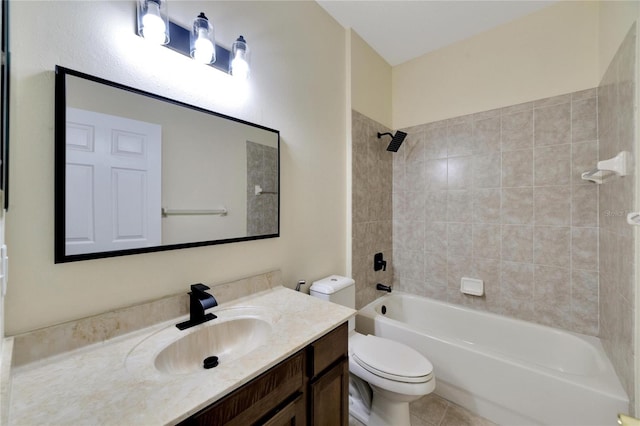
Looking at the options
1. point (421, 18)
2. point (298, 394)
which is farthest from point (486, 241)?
point (298, 394)

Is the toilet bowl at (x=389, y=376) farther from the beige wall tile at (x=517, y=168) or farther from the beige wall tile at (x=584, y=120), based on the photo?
the beige wall tile at (x=584, y=120)

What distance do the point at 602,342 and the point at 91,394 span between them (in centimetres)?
259

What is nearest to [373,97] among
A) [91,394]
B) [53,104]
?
[53,104]

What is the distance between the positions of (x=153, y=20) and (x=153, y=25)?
0.02 m

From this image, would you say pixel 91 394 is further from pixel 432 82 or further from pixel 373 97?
pixel 432 82

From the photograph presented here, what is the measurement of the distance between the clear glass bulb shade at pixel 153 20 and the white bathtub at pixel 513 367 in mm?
2050

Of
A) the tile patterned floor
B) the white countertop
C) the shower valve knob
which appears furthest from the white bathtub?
the white countertop

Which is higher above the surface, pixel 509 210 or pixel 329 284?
pixel 509 210

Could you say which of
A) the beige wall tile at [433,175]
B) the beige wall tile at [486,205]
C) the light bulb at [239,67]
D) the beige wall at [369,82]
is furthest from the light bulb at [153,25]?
the beige wall tile at [486,205]

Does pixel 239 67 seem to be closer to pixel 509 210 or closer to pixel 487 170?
pixel 487 170

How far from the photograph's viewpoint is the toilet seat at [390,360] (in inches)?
51.3

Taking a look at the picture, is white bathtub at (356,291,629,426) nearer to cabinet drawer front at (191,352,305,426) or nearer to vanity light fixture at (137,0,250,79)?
cabinet drawer front at (191,352,305,426)

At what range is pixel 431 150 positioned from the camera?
237cm

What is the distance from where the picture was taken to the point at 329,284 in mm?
1668
